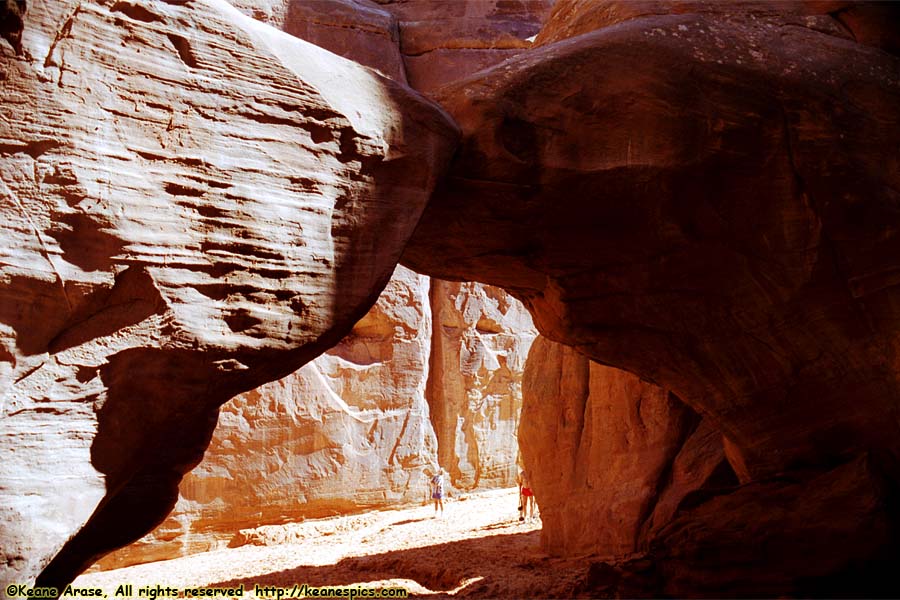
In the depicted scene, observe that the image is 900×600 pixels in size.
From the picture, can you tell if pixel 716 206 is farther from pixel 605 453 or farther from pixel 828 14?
pixel 605 453

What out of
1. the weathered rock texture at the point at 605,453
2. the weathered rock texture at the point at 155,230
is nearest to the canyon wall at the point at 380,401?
the weathered rock texture at the point at 605,453

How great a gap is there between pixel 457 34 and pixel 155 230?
10.5 metres

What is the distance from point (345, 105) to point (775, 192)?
2.62m

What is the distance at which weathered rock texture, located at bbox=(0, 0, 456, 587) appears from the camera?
3.45m

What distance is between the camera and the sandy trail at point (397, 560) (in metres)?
7.36

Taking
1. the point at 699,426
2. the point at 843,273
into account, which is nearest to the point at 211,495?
the point at 699,426

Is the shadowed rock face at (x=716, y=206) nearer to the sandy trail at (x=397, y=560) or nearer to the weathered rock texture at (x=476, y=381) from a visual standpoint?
the sandy trail at (x=397, y=560)

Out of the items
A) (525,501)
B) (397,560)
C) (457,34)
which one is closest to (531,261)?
(397,560)

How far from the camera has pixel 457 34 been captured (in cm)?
1345

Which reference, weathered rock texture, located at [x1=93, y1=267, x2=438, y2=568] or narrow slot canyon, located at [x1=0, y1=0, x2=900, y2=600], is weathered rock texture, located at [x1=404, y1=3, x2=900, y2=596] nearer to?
narrow slot canyon, located at [x1=0, y1=0, x2=900, y2=600]

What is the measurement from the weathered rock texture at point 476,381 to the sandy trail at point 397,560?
1021mm

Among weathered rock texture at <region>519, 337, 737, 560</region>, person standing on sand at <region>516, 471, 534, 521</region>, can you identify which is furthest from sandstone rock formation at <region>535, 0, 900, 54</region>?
person standing on sand at <region>516, 471, 534, 521</region>

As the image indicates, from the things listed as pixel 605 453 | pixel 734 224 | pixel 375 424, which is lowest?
pixel 605 453

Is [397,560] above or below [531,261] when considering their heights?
below
